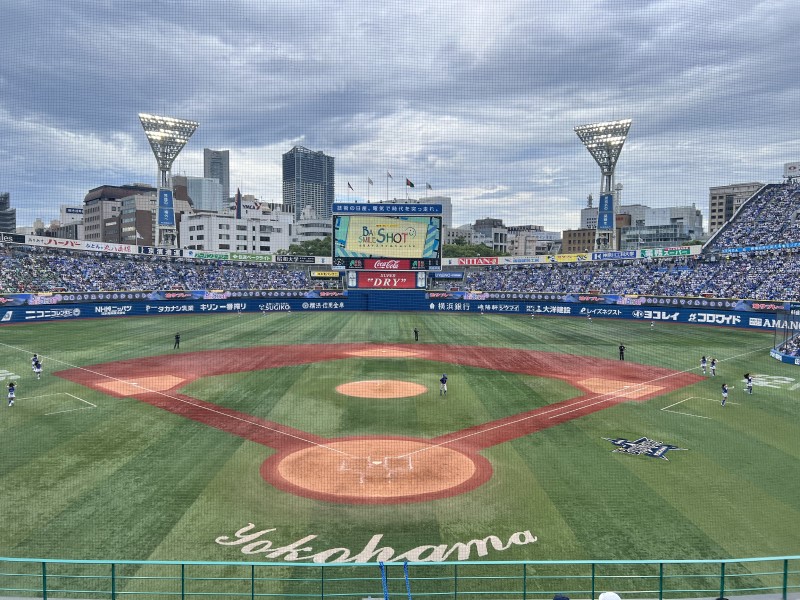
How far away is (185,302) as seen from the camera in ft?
231

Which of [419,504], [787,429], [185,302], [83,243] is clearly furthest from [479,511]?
[83,243]

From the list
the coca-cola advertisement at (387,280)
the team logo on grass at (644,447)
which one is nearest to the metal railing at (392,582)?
the team logo on grass at (644,447)

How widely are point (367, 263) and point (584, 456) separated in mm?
53483

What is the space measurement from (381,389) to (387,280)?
143 ft

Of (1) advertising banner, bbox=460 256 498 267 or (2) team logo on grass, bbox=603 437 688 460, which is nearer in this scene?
(2) team logo on grass, bbox=603 437 688 460

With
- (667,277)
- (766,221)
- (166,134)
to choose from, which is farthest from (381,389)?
(166,134)

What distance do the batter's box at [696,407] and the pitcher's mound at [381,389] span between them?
11.7 meters

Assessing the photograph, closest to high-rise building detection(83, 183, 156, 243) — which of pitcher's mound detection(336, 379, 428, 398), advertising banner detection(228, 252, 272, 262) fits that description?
advertising banner detection(228, 252, 272, 262)

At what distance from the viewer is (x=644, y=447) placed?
1925 cm

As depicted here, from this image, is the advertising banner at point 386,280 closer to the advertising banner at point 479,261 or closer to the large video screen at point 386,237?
the large video screen at point 386,237

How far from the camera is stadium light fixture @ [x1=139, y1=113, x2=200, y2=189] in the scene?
80.2 metres

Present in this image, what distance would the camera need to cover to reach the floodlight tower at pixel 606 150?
8175cm

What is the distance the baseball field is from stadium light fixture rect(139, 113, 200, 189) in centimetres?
5250

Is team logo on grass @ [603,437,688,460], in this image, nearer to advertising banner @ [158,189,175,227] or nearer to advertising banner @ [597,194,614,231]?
advertising banner @ [597,194,614,231]
